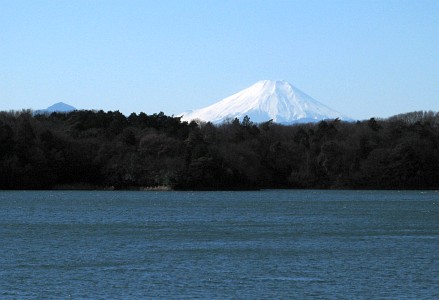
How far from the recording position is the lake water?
3044 cm

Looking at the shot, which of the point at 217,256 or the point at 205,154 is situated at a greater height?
the point at 205,154

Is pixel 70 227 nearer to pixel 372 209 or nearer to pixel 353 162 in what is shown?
pixel 372 209

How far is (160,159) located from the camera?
12419cm

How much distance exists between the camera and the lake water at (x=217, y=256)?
30.4 metres

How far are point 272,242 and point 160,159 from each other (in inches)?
3069

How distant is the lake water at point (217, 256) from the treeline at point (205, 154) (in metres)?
49.5

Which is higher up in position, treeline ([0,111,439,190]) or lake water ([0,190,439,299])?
treeline ([0,111,439,190])

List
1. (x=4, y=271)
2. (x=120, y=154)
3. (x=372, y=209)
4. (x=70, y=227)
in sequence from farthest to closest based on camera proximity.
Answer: (x=120, y=154) < (x=372, y=209) < (x=70, y=227) < (x=4, y=271)

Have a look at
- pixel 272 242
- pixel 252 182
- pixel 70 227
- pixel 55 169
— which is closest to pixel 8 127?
pixel 55 169

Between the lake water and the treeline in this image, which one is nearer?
the lake water

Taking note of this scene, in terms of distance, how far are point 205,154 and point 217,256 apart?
8255 cm

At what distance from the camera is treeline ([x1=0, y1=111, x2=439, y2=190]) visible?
11738 centimetres

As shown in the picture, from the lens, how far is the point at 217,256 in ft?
131

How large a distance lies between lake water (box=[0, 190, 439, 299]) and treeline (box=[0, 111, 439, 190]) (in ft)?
162
